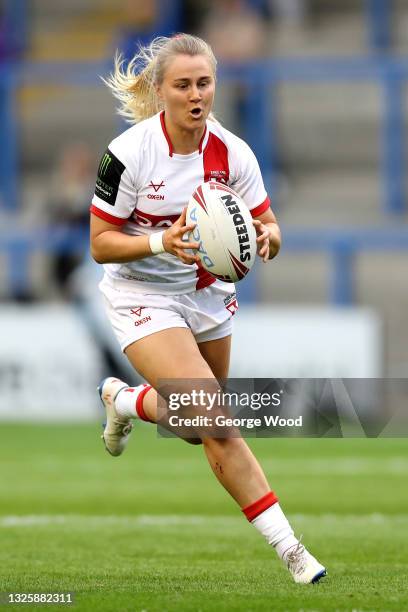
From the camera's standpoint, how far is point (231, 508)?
10.3m

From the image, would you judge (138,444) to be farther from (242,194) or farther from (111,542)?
(242,194)

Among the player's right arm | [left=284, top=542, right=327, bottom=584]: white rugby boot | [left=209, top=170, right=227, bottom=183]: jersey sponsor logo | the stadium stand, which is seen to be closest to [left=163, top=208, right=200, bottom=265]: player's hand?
the player's right arm

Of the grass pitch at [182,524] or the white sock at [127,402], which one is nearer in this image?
the grass pitch at [182,524]

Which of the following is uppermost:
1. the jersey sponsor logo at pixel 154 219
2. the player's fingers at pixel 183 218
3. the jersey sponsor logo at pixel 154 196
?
the jersey sponsor logo at pixel 154 196

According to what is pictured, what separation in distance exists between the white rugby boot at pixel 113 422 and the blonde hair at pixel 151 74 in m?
1.36

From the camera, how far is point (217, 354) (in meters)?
6.74

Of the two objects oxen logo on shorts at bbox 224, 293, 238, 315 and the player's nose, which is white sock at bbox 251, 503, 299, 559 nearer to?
oxen logo on shorts at bbox 224, 293, 238, 315

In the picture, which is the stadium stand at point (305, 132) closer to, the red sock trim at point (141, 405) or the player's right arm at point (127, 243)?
the red sock trim at point (141, 405)

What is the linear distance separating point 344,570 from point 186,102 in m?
2.32

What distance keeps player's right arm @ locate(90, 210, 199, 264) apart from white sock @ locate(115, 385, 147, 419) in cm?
88

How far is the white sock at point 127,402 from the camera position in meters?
6.93

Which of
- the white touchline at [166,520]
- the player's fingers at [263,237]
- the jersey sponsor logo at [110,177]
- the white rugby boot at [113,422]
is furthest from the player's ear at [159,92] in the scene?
the white touchline at [166,520]

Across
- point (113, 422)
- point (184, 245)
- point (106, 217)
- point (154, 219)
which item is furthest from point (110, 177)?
point (113, 422)

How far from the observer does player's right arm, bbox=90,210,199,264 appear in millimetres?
5980
